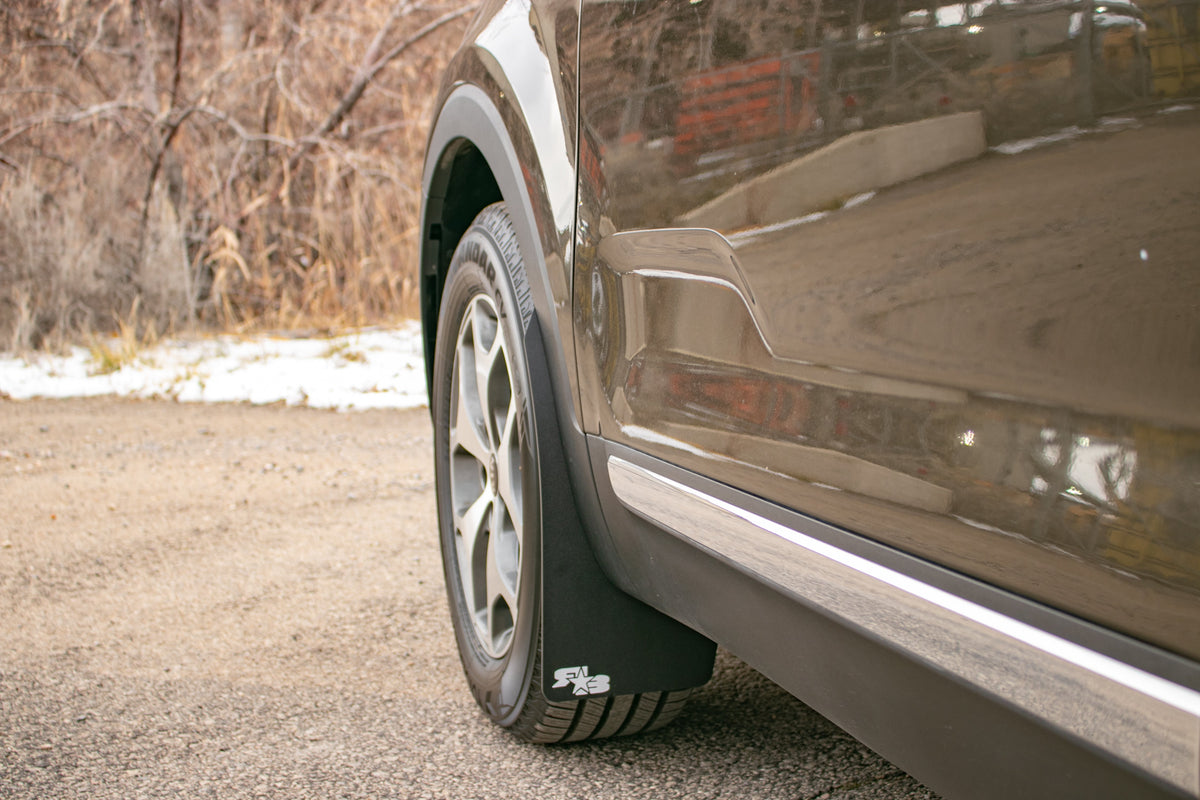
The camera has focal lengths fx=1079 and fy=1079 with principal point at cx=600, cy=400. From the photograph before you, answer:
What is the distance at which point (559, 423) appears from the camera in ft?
5.40

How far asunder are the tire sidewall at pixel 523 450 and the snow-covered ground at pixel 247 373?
3533mm

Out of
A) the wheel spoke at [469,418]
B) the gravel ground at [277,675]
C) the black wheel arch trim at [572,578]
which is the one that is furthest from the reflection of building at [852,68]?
the gravel ground at [277,675]

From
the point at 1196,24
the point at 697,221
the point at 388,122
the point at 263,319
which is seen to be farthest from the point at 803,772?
the point at 388,122

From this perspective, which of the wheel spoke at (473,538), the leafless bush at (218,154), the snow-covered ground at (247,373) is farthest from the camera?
the leafless bush at (218,154)

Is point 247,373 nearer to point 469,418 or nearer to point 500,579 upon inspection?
point 469,418

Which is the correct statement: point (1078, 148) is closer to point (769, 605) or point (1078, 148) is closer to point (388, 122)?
point (769, 605)

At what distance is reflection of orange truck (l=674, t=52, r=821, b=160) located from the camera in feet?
3.44

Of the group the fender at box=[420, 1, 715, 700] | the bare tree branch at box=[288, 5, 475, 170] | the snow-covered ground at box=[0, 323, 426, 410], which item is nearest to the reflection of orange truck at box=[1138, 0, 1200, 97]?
the fender at box=[420, 1, 715, 700]

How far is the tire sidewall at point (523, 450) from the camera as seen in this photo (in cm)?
166

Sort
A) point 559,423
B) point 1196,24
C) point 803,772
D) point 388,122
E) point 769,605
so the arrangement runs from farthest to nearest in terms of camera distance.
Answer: point 388,122
point 803,772
point 559,423
point 769,605
point 1196,24

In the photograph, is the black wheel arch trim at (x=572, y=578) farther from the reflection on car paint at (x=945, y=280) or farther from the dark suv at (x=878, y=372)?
the reflection on car paint at (x=945, y=280)

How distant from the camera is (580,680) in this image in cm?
163

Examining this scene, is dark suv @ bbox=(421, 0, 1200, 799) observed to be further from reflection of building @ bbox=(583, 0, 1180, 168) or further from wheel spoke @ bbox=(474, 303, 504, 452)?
wheel spoke @ bbox=(474, 303, 504, 452)

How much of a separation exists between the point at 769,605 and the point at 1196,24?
69cm
